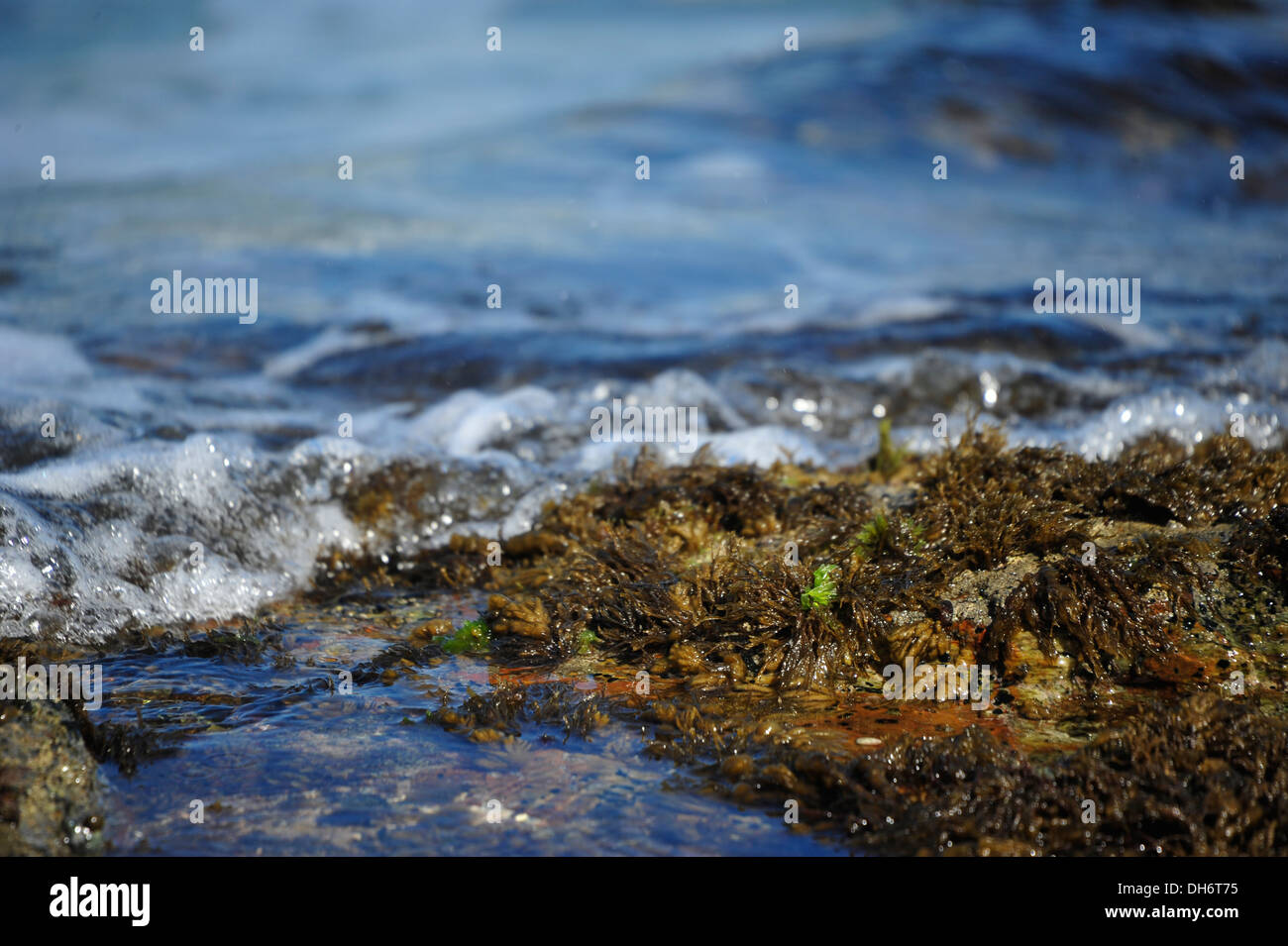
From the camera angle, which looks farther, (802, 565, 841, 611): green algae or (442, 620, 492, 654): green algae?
(442, 620, 492, 654): green algae

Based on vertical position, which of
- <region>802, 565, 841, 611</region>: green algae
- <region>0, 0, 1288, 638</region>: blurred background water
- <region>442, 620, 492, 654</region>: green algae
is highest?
<region>0, 0, 1288, 638</region>: blurred background water

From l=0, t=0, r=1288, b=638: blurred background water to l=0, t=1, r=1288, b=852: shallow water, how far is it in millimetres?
45

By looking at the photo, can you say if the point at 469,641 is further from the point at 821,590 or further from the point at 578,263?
the point at 578,263

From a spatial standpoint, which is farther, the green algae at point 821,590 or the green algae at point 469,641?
the green algae at point 469,641

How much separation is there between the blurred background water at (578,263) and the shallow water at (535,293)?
0.04m

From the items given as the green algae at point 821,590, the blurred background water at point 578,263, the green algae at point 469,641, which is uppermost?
the blurred background water at point 578,263

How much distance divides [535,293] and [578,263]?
1344 millimetres

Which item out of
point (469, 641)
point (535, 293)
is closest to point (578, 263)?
point (535, 293)

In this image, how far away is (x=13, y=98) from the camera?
62.2 feet

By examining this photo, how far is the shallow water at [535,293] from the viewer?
4.02 m

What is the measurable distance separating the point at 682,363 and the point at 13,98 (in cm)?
1726

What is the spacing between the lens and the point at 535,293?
10953 millimetres

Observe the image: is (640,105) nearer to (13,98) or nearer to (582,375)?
(582,375)

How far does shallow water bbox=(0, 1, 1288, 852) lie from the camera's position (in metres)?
4.02
